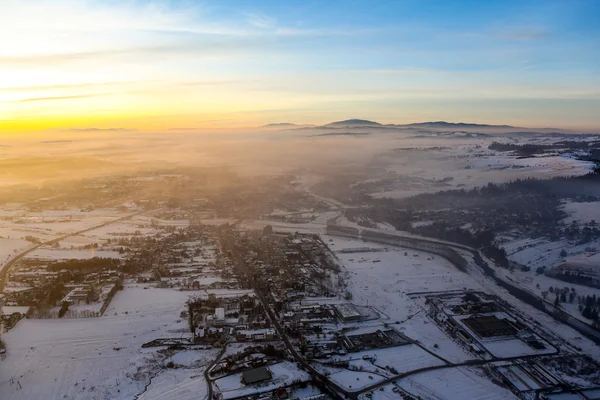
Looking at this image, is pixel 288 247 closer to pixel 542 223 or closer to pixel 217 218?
pixel 217 218

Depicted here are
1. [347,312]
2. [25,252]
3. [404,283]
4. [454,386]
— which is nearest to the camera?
[454,386]

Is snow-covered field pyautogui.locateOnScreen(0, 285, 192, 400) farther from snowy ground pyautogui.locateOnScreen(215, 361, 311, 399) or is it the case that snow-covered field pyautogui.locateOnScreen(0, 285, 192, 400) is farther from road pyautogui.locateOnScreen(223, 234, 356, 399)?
road pyautogui.locateOnScreen(223, 234, 356, 399)

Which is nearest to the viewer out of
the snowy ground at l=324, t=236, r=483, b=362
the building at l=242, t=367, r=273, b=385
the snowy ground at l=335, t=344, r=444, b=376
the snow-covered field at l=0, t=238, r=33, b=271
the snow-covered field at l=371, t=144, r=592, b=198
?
the building at l=242, t=367, r=273, b=385

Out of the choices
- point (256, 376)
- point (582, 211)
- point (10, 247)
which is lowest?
point (256, 376)

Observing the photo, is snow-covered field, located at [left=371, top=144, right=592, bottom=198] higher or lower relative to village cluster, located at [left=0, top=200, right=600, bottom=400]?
higher

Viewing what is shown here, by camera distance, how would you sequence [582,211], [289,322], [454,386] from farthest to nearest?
[582,211] → [289,322] → [454,386]

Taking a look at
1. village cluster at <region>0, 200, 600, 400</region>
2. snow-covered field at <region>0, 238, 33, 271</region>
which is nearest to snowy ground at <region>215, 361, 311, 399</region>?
village cluster at <region>0, 200, 600, 400</region>

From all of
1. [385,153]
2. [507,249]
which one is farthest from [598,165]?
[385,153]

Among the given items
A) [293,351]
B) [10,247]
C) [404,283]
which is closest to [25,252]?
[10,247]

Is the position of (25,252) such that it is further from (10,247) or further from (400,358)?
(400,358)

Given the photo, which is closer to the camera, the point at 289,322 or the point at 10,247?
the point at 289,322

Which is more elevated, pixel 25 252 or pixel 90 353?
pixel 25 252
